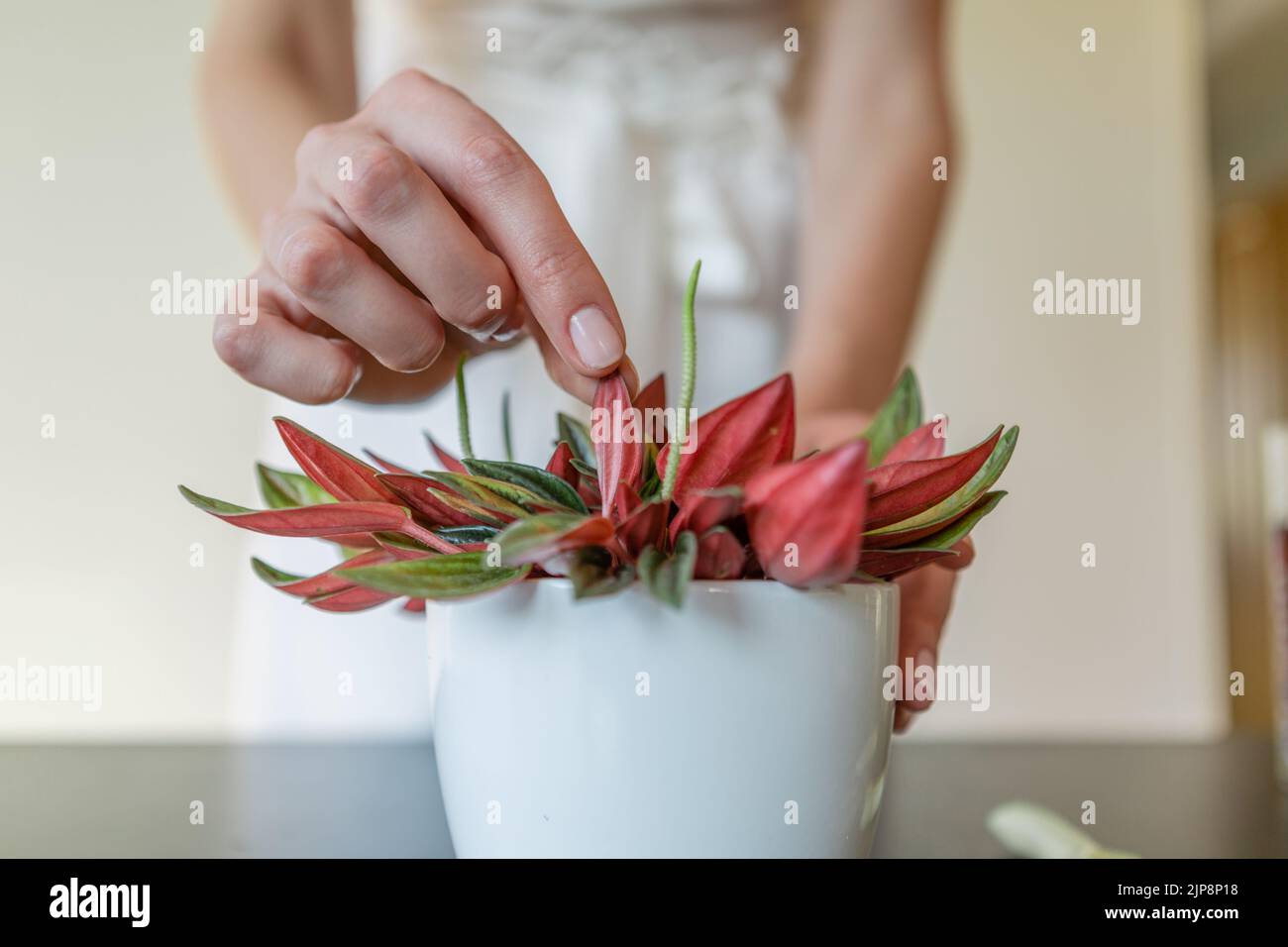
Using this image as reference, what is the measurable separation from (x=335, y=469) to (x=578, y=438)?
0.26 ft

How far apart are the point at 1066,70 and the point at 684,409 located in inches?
75.6

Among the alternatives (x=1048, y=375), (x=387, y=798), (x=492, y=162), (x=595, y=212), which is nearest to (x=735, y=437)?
(x=492, y=162)

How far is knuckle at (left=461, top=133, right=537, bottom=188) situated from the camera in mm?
293

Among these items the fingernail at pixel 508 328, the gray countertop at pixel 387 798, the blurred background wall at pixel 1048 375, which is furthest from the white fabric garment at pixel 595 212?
the blurred background wall at pixel 1048 375

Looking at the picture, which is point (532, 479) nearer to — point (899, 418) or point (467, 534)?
point (467, 534)

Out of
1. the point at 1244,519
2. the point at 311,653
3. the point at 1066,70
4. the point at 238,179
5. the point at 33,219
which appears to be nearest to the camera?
the point at 238,179

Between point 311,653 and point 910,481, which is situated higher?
point 910,481

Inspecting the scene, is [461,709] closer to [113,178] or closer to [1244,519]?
[113,178]

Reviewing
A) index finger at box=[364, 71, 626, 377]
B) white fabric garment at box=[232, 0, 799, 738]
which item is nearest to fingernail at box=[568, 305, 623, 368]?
index finger at box=[364, 71, 626, 377]

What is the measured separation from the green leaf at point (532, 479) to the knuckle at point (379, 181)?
10 centimetres

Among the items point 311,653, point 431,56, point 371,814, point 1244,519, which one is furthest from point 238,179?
point 1244,519

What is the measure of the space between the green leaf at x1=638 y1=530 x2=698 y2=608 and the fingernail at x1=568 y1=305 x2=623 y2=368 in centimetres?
8

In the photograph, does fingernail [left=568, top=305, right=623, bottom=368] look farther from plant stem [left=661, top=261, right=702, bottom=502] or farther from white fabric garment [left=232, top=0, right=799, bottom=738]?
white fabric garment [left=232, top=0, right=799, bottom=738]

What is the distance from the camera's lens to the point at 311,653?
32.9 inches
